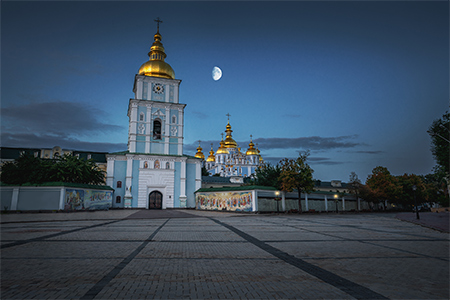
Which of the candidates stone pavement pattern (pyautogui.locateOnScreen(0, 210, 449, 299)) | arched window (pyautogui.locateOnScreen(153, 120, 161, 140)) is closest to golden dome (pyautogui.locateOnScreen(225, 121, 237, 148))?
arched window (pyautogui.locateOnScreen(153, 120, 161, 140))

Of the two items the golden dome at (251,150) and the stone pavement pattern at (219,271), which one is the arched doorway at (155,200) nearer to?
the stone pavement pattern at (219,271)

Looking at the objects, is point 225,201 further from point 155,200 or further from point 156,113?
point 156,113

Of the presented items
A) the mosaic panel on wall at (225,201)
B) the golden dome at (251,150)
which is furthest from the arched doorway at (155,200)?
the golden dome at (251,150)

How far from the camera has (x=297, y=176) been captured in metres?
31.8

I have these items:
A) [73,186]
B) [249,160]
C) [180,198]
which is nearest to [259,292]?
[73,186]

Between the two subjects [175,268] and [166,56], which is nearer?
[175,268]

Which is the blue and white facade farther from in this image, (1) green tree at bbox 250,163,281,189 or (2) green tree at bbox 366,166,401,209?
(2) green tree at bbox 366,166,401,209

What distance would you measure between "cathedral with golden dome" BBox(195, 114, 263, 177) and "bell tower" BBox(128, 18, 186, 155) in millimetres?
49660

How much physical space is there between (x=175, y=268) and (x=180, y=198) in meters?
37.9

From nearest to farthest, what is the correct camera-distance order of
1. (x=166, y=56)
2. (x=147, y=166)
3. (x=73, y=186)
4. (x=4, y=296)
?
(x=4, y=296) < (x=73, y=186) < (x=147, y=166) < (x=166, y=56)

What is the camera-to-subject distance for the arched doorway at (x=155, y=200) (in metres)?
42.0

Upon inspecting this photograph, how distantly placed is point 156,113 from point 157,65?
8536 mm

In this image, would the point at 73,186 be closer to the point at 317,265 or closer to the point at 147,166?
the point at 147,166

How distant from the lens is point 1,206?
86.7ft
